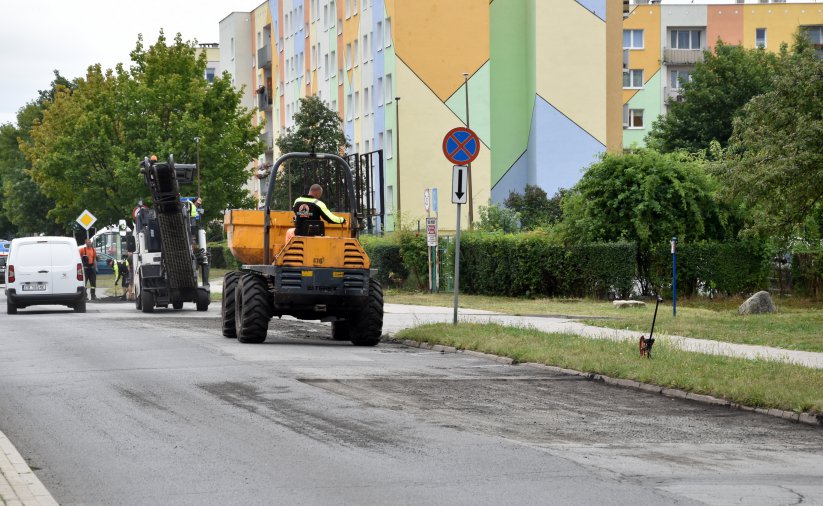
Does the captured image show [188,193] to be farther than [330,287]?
Yes

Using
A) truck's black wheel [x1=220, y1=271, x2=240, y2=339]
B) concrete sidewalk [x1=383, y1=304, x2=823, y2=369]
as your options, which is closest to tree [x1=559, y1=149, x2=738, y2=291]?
concrete sidewalk [x1=383, y1=304, x2=823, y2=369]

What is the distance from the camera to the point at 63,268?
34906 millimetres

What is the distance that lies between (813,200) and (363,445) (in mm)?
18268

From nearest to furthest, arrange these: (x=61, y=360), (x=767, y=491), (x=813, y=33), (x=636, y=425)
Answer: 1. (x=767, y=491)
2. (x=636, y=425)
3. (x=61, y=360)
4. (x=813, y=33)

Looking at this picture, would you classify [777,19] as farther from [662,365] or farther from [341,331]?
[662,365]

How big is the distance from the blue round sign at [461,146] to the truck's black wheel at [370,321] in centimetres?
244

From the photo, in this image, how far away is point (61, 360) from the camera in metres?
17.9

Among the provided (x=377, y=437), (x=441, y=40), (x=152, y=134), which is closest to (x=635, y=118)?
(x=441, y=40)

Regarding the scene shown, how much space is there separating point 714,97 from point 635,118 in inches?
853

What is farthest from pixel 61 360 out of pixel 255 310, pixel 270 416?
pixel 270 416

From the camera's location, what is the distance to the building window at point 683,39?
95.2 m

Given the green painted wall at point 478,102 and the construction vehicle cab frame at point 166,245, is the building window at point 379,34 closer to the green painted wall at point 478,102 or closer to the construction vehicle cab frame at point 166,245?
the green painted wall at point 478,102

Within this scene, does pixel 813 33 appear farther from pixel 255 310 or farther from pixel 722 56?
pixel 255 310

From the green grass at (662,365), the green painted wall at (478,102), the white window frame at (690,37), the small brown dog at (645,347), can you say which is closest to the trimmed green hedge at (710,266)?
the green grass at (662,365)
